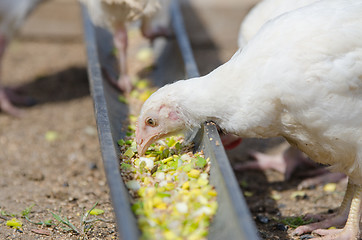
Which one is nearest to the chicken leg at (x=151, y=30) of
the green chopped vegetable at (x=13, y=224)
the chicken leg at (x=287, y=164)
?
the chicken leg at (x=287, y=164)

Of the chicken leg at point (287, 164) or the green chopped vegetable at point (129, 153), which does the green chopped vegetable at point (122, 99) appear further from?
the green chopped vegetable at point (129, 153)

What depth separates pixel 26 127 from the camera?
4.79m

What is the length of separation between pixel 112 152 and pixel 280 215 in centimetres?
142

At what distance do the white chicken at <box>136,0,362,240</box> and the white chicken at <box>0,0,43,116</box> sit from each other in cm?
268

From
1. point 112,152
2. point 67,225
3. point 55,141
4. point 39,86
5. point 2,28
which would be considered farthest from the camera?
point 39,86

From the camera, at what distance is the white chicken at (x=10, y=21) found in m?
4.79

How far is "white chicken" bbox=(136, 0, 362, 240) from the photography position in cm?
241

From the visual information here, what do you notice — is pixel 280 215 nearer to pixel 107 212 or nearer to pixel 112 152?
pixel 107 212

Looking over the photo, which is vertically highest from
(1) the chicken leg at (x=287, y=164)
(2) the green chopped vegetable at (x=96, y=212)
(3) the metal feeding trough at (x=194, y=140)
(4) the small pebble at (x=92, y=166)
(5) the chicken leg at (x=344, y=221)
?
(3) the metal feeding trough at (x=194, y=140)

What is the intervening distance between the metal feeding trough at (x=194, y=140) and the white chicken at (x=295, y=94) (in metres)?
0.19

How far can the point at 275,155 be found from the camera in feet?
13.9

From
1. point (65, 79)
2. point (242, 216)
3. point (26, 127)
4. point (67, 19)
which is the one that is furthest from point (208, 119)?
point (67, 19)

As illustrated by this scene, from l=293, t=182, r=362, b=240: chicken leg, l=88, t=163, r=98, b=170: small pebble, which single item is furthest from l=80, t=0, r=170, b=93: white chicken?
l=293, t=182, r=362, b=240: chicken leg

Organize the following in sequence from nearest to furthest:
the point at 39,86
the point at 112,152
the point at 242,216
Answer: the point at 242,216 → the point at 112,152 → the point at 39,86
